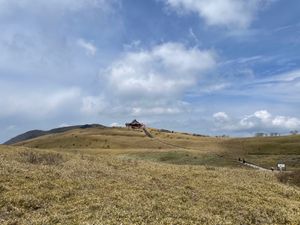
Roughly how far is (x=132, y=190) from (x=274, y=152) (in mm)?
70401

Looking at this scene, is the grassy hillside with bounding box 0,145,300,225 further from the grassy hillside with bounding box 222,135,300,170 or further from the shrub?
the grassy hillside with bounding box 222,135,300,170

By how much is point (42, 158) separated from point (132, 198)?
20545mm

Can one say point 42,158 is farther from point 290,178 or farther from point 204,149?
point 204,149

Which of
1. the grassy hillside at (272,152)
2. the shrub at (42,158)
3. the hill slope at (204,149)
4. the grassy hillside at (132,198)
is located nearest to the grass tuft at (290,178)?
the grassy hillside at (132,198)

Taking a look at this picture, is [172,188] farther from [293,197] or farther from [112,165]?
[112,165]

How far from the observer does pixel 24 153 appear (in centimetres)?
4644

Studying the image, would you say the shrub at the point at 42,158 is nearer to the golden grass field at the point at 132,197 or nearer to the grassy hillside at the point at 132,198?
the golden grass field at the point at 132,197

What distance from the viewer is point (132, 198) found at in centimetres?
2594

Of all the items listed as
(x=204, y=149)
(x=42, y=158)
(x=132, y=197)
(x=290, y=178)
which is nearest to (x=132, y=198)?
(x=132, y=197)

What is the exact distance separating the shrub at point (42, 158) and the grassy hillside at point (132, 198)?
309cm

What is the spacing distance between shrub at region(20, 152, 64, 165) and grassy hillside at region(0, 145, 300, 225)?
3087mm

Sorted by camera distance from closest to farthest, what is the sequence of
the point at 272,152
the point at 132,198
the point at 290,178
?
the point at 132,198 < the point at 290,178 < the point at 272,152

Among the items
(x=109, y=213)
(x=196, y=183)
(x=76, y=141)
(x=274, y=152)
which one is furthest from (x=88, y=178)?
(x=76, y=141)

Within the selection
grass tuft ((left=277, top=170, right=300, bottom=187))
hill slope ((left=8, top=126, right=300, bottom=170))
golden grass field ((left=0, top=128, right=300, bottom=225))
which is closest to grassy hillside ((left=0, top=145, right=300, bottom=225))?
golden grass field ((left=0, top=128, right=300, bottom=225))
